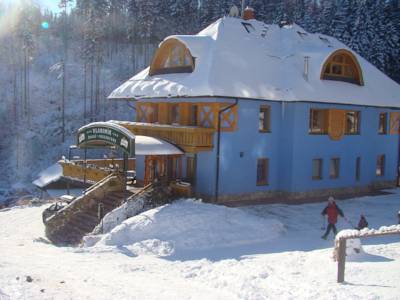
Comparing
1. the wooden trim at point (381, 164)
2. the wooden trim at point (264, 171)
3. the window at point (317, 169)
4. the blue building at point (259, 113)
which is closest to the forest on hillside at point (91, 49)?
the wooden trim at point (381, 164)

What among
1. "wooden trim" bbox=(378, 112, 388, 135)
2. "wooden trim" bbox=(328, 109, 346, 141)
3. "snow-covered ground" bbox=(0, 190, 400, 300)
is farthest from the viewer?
"wooden trim" bbox=(378, 112, 388, 135)

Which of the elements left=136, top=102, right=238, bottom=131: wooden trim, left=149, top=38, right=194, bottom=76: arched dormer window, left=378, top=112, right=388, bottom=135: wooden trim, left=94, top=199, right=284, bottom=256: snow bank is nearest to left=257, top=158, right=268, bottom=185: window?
left=136, top=102, right=238, bottom=131: wooden trim

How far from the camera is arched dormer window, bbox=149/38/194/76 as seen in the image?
2467 cm

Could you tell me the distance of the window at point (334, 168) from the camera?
26.7 m

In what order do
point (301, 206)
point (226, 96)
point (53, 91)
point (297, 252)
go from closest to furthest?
point (297, 252) < point (226, 96) < point (301, 206) < point (53, 91)

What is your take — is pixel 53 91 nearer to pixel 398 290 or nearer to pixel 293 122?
pixel 293 122

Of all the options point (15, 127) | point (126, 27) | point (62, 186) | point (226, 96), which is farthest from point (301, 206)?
point (126, 27)

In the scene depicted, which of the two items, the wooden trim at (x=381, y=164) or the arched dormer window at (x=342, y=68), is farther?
the wooden trim at (x=381, y=164)

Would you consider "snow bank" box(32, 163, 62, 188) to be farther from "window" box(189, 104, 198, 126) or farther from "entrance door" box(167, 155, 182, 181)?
"window" box(189, 104, 198, 126)

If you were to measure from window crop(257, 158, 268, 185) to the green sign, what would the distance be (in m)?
7.48

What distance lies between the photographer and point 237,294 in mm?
10766

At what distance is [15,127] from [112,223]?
47.8 metres

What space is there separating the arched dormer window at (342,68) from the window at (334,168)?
181 inches

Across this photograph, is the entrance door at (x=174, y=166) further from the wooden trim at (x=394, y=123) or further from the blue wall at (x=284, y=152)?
the wooden trim at (x=394, y=123)
